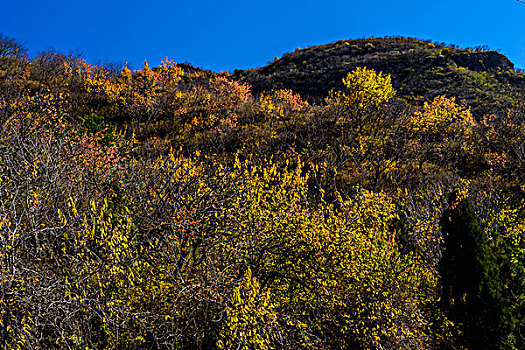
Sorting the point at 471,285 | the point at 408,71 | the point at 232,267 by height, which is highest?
the point at 408,71

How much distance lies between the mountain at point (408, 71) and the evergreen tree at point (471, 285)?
126 feet

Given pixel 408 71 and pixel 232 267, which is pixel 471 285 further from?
pixel 408 71

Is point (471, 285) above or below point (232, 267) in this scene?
above

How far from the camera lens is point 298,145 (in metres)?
27.0

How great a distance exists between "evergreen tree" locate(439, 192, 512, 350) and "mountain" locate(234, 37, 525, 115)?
126ft

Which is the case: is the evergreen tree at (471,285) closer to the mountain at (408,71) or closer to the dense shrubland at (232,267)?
the dense shrubland at (232,267)

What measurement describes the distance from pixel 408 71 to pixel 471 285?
55288 millimetres

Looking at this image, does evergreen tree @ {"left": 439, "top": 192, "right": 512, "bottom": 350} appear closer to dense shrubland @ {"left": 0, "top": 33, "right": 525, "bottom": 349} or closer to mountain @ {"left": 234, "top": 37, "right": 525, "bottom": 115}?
dense shrubland @ {"left": 0, "top": 33, "right": 525, "bottom": 349}

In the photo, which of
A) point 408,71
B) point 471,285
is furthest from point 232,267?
point 408,71

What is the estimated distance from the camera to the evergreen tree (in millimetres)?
7551

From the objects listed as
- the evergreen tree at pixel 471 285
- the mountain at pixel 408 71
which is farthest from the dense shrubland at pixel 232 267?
the mountain at pixel 408 71

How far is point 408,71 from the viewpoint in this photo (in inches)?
2126

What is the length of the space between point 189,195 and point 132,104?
1077 inches

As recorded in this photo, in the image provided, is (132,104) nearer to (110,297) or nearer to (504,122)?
(110,297)
